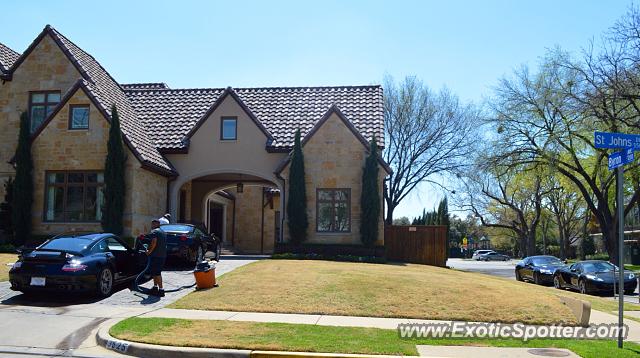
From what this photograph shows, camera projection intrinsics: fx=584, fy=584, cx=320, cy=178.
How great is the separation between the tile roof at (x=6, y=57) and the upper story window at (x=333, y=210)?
50.2 feet

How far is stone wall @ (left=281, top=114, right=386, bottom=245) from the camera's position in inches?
1011

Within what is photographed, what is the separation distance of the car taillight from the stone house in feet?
34.4

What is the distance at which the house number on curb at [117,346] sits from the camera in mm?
8734

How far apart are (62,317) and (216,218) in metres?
25.1

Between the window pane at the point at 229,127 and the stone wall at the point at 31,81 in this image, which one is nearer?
the stone wall at the point at 31,81

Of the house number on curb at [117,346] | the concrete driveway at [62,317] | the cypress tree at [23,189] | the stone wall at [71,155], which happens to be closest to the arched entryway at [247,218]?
the stone wall at [71,155]

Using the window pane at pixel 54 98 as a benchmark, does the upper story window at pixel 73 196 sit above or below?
below

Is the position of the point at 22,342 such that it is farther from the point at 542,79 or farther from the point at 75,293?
the point at 542,79

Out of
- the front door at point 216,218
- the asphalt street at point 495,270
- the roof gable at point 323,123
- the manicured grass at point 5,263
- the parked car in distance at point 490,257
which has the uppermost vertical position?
the roof gable at point 323,123

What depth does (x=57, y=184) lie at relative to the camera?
23906 millimetres

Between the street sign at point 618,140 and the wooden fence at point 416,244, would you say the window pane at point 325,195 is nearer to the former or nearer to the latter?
the wooden fence at point 416,244

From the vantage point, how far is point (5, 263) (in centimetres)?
1803

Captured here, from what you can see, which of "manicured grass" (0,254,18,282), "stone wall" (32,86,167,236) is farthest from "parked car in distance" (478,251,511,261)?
"manicured grass" (0,254,18,282)

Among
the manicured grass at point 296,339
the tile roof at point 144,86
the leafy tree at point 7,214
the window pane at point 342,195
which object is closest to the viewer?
the manicured grass at point 296,339
